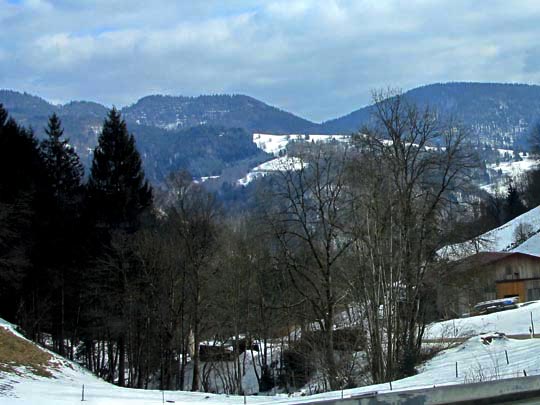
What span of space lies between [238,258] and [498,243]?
6526cm

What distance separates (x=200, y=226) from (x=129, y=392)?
25.5m

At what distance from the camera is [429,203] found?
1390 inches

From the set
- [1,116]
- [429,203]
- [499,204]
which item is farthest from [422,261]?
[499,204]

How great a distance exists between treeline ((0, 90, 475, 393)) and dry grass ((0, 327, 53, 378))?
12.1 metres

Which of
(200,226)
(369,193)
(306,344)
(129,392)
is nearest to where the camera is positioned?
(129,392)

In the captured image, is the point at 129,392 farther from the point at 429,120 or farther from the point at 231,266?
the point at 231,266

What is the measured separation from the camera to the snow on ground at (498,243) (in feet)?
114

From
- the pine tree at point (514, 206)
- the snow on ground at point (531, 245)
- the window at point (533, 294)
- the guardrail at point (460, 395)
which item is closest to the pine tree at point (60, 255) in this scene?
the guardrail at point (460, 395)

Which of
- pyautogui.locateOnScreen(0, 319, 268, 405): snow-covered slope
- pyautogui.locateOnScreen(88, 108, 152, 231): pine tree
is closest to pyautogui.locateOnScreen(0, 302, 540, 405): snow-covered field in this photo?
pyautogui.locateOnScreen(0, 319, 268, 405): snow-covered slope

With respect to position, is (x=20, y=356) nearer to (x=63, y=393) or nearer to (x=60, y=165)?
(x=63, y=393)

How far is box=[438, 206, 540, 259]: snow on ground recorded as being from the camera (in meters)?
34.8

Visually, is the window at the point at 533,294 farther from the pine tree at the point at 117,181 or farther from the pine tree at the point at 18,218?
the pine tree at the point at 18,218

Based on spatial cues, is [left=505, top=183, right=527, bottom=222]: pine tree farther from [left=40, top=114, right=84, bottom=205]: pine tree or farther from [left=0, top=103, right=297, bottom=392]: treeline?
[left=40, top=114, right=84, bottom=205]: pine tree

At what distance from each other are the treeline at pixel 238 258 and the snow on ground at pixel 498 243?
97 centimetres
